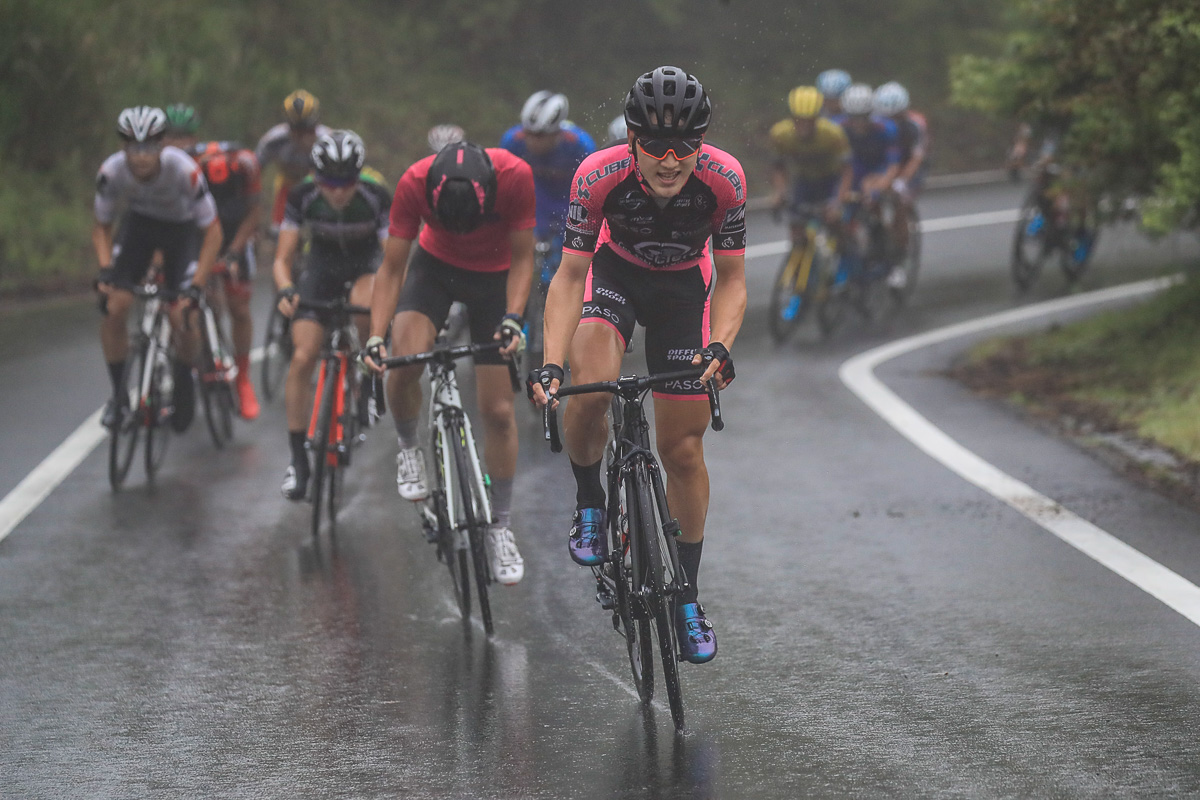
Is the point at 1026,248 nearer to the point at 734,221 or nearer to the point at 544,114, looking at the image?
the point at 544,114

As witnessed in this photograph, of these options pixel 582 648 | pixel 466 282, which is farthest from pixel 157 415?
pixel 582 648

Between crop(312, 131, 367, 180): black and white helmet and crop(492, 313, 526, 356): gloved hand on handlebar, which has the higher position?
crop(312, 131, 367, 180): black and white helmet

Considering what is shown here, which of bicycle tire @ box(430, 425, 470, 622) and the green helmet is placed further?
the green helmet

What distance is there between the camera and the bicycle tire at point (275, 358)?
1214cm

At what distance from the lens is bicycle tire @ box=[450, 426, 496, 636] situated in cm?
658

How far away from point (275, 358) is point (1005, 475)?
629 centimetres

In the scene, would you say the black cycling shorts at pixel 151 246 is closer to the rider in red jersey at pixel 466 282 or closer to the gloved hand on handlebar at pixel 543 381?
the rider in red jersey at pixel 466 282

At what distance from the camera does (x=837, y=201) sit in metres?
15.0

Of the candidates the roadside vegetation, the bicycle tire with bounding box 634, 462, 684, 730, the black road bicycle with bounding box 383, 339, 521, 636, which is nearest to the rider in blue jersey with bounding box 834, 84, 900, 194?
the roadside vegetation

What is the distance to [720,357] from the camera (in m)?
5.32

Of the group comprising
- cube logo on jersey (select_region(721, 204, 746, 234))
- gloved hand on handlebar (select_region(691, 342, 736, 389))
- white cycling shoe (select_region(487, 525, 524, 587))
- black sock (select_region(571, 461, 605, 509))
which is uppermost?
cube logo on jersey (select_region(721, 204, 746, 234))

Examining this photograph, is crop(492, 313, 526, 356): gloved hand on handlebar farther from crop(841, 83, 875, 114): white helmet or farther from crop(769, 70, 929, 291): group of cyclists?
crop(841, 83, 875, 114): white helmet

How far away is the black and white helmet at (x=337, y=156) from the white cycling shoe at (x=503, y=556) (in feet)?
7.83

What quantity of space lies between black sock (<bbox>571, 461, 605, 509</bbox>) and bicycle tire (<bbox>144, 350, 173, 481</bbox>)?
14.5 ft
